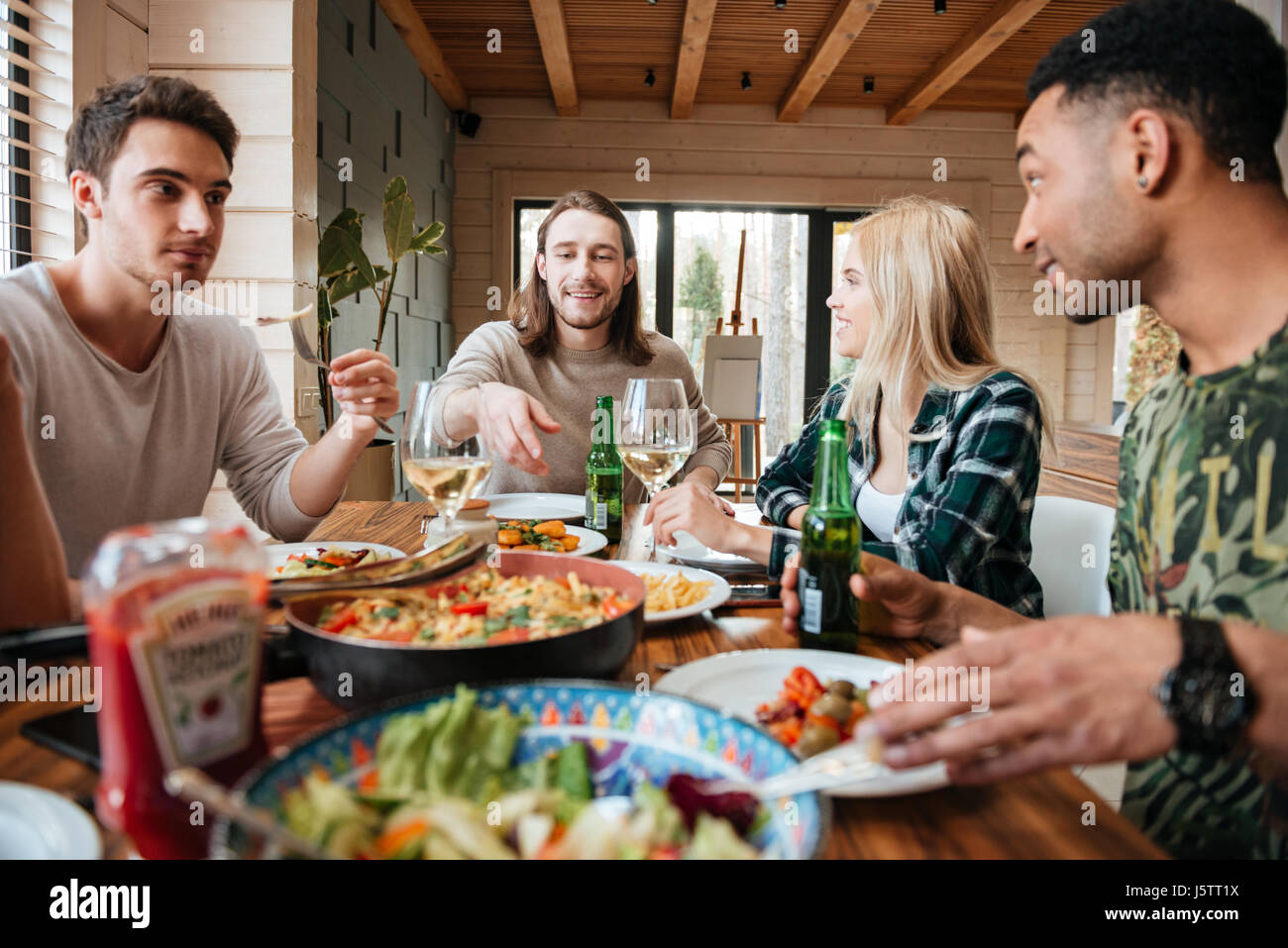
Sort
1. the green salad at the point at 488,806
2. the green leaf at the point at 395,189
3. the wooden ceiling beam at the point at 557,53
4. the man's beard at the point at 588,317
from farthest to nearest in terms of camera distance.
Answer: the wooden ceiling beam at the point at 557,53 → the green leaf at the point at 395,189 → the man's beard at the point at 588,317 → the green salad at the point at 488,806

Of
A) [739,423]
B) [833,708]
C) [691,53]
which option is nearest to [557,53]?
[691,53]

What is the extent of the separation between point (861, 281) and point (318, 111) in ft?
9.13

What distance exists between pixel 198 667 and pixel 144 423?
1.31 m

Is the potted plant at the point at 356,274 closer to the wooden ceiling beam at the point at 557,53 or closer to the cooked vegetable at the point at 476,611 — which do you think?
the wooden ceiling beam at the point at 557,53

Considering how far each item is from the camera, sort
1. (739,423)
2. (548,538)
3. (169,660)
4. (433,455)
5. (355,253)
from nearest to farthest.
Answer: (169,660) → (433,455) → (548,538) → (355,253) → (739,423)

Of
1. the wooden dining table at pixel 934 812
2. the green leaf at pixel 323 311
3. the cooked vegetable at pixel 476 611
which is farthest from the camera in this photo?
the green leaf at pixel 323 311

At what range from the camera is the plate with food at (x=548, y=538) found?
4.57ft

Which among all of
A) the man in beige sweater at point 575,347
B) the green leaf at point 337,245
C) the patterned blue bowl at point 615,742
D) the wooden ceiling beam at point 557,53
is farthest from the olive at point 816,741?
the wooden ceiling beam at point 557,53

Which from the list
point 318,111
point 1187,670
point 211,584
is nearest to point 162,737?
point 211,584

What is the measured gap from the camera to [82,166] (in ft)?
4.84

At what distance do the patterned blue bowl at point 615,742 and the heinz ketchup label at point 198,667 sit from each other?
44 millimetres

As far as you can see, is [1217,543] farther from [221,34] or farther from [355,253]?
[355,253]

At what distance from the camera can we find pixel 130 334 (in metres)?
1.55

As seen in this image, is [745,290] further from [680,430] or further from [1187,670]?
[1187,670]
